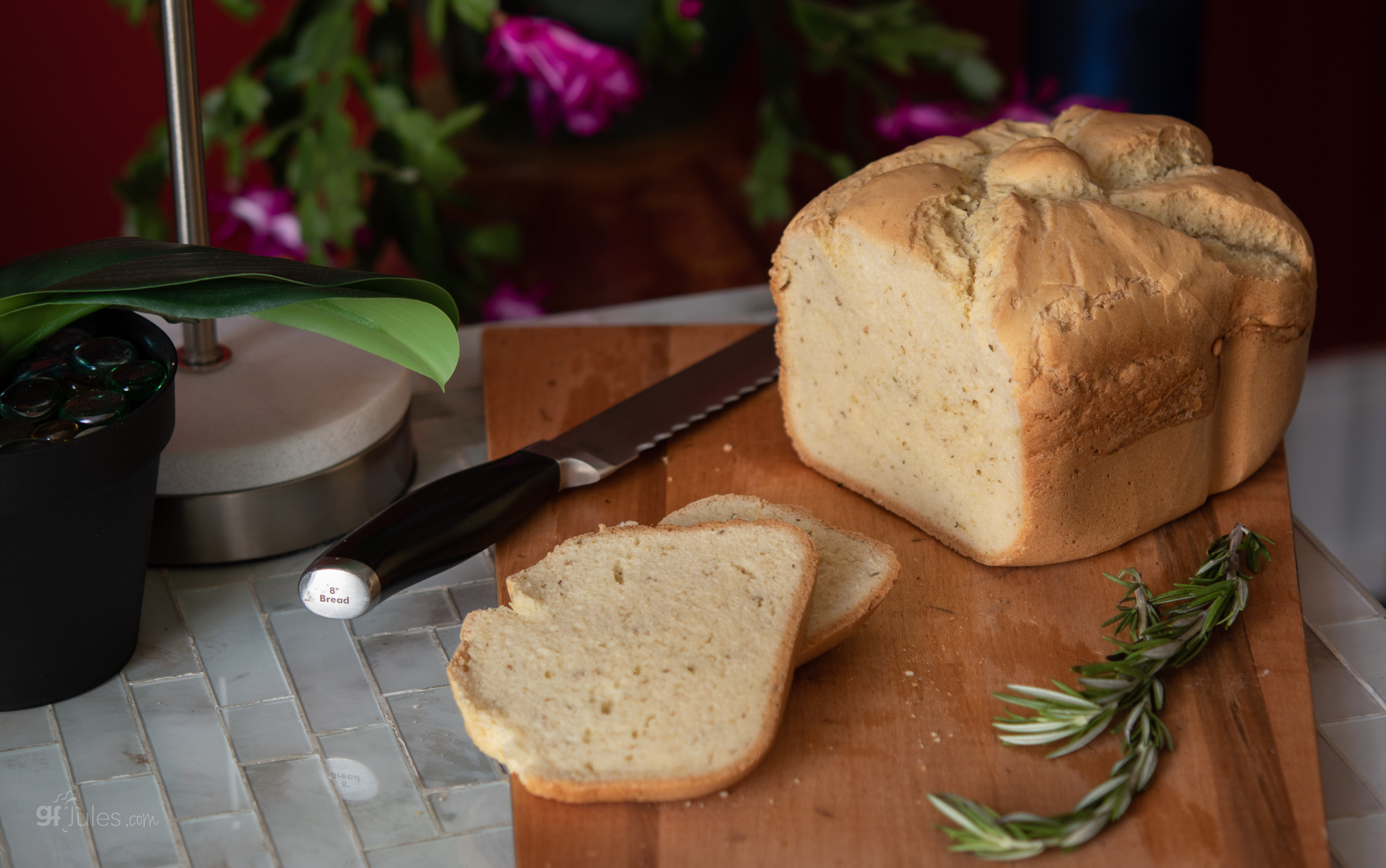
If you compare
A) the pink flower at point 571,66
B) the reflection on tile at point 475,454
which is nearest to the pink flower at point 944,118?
the pink flower at point 571,66

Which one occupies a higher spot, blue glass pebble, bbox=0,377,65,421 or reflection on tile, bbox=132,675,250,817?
blue glass pebble, bbox=0,377,65,421

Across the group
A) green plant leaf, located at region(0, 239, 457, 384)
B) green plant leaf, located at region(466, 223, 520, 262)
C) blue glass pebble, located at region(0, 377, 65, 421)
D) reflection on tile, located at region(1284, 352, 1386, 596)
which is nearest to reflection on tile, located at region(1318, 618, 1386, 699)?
green plant leaf, located at region(0, 239, 457, 384)

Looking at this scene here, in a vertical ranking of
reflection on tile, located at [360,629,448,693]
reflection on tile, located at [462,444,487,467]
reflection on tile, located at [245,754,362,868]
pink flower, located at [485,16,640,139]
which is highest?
pink flower, located at [485,16,640,139]

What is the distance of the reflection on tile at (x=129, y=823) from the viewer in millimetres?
1271

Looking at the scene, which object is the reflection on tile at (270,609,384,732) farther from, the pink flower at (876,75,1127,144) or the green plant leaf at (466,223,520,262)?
the pink flower at (876,75,1127,144)

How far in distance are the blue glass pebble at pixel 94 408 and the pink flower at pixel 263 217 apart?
1.38m

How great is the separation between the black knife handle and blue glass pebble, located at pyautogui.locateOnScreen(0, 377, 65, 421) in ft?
1.13

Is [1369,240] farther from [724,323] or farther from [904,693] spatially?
[904,693]

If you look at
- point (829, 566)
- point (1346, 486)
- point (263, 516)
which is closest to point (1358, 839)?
point (829, 566)

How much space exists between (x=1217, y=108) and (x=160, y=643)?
3.68 meters

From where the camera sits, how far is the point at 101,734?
1.42m

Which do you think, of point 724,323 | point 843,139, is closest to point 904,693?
point 724,323

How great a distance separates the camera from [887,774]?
1338mm

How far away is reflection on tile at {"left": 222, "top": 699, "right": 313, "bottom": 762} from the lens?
4.59ft
